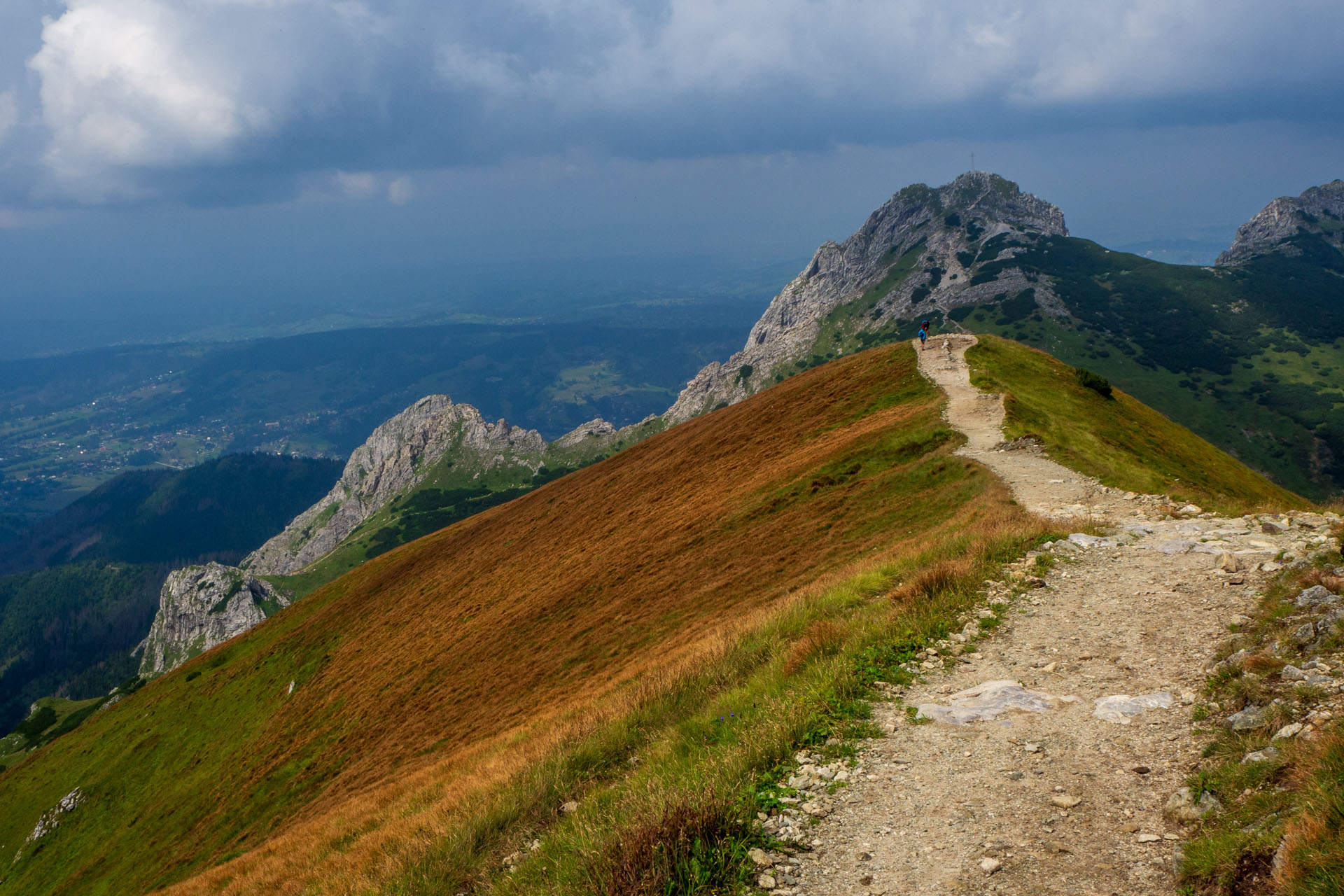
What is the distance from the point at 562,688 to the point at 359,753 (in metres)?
17.2

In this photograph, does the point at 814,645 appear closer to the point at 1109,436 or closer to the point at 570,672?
the point at 570,672

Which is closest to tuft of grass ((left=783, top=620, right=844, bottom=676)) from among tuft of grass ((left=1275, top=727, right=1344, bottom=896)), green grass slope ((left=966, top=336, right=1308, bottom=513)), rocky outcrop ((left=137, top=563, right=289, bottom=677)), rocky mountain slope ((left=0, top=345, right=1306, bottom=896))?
rocky mountain slope ((left=0, top=345, right=1306, bottom=896))

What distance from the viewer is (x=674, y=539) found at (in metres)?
35.5

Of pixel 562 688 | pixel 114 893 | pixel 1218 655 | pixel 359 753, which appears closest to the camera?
pixel 1218 655

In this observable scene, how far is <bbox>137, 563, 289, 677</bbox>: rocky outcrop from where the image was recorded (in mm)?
177000

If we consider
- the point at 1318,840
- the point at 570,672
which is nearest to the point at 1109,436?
the point at 570,672

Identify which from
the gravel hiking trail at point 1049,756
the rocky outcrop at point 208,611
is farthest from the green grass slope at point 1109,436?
the rocky outcrop at point 208,611

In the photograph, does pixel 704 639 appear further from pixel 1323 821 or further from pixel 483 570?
pixel 483 570

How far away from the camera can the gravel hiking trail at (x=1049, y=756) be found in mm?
6812

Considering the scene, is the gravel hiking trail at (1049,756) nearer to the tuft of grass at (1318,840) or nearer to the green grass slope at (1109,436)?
the tuft of grass at (1318,840)

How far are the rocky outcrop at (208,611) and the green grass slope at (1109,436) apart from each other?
634 feet

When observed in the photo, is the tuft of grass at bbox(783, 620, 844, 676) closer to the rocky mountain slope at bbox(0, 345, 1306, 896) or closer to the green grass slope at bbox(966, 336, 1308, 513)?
the rocky mountain slope at bbox(0, 345, 1306, 896)

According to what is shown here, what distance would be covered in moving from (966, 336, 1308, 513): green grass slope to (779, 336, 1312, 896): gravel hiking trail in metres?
8.68

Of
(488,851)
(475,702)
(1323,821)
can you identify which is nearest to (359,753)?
(475,702)
